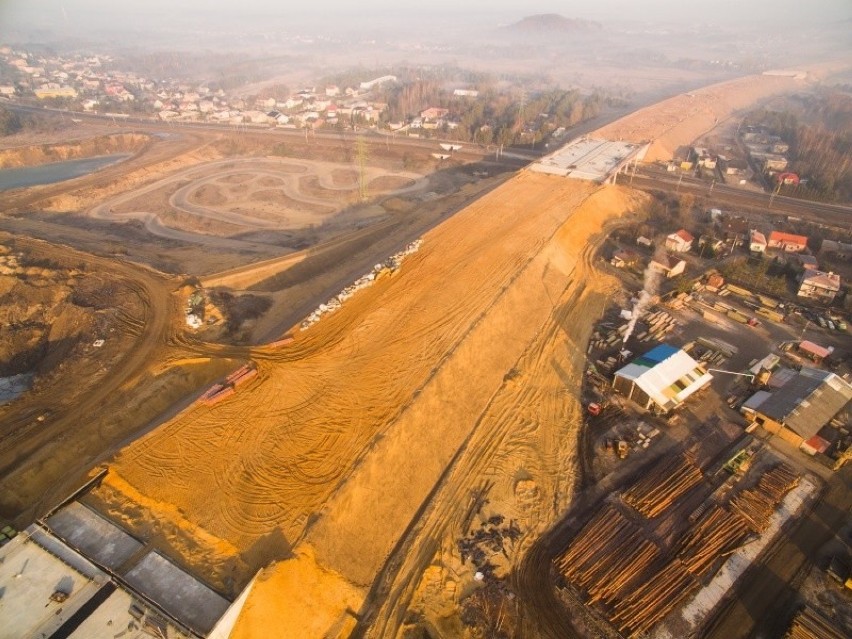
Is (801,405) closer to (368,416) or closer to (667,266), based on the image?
(667,266)

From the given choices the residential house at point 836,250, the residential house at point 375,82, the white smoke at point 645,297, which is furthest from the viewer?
the residential house at point 375,82

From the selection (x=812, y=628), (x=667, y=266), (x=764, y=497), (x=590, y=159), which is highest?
(x=590, y=159)

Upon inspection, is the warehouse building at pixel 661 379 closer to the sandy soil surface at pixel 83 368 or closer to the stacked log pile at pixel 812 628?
the stacked log pile at pixel 812 628

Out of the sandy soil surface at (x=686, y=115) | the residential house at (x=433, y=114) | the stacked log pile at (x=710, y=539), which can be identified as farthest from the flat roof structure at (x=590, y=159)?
the stacked log pile at (x=710, y=539)

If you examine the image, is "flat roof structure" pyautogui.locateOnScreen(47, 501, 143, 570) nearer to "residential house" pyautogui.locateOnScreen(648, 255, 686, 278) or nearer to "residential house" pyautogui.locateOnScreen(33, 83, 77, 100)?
"residential house" pyautogui.locateOnScreen(648, 255, 686, 278)

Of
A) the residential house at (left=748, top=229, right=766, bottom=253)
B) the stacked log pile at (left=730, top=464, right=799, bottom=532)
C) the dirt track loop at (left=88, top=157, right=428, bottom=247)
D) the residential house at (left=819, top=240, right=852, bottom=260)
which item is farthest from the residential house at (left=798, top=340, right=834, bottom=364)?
the dirt track loop at (left=88, top=157, right=428, bottom=247)

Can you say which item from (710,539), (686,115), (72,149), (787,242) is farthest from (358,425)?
(686,115)
